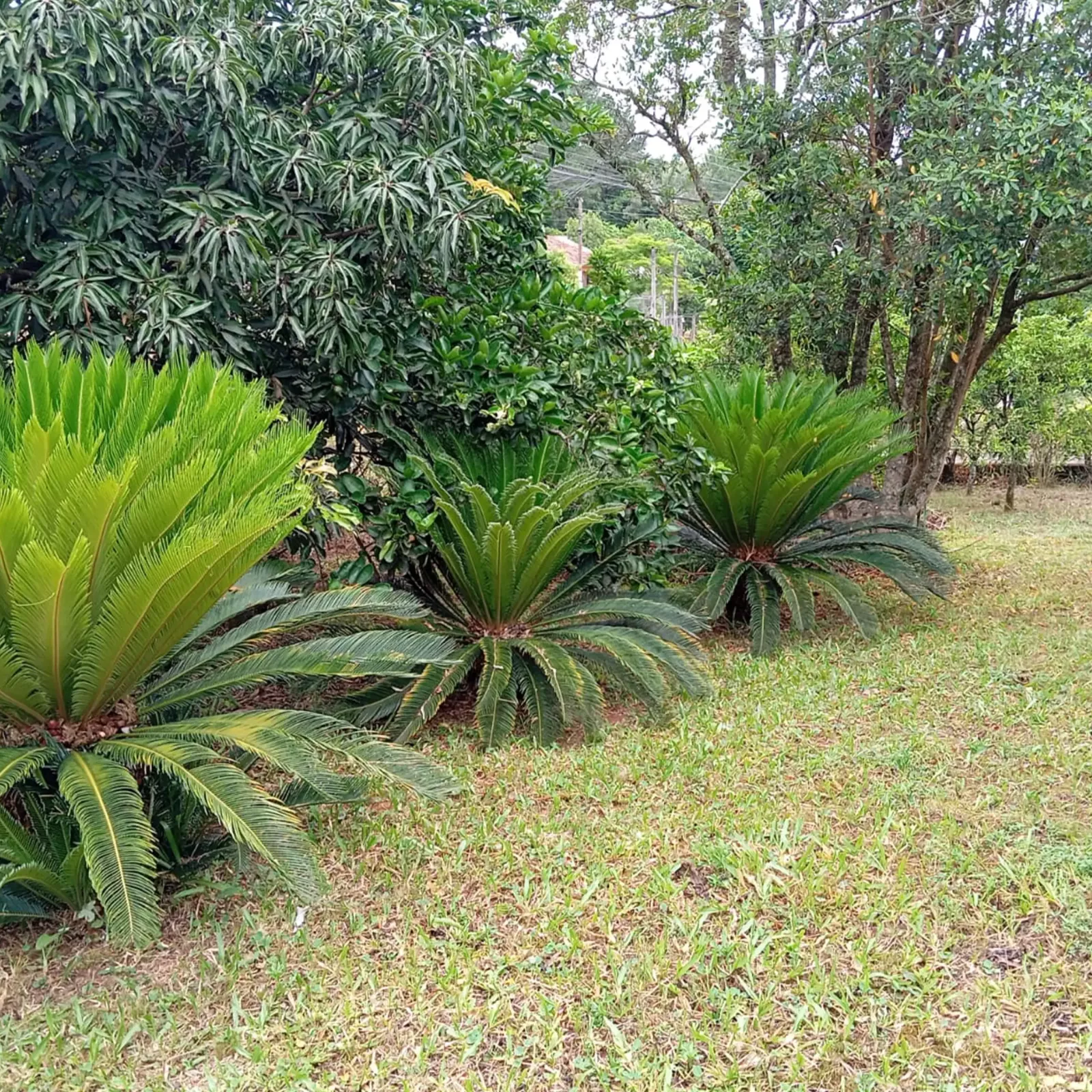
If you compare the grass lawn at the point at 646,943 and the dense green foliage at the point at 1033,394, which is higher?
the dense green foliage at the point at 1033,394

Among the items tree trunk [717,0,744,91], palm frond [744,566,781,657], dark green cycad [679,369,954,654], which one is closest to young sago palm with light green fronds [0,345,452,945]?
palm frond [744,566,781,657]

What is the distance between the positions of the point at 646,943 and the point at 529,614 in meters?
2.04

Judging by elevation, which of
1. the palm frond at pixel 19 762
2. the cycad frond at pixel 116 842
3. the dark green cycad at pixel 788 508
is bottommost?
the cycad frond at pixel 116 842

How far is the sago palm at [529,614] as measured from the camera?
136 inches

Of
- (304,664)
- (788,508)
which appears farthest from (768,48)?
(304,664)

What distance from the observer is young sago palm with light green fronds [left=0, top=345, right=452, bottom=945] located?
199cm

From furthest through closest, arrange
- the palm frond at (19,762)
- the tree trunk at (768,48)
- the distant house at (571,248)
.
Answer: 1. the distant house at (571,248)
2. the tree trunk at (768,48)
3. the palm frond at (19,762)

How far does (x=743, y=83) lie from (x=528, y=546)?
509 cm

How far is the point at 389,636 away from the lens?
290cm

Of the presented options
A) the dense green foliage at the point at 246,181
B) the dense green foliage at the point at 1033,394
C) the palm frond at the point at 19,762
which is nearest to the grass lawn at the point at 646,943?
the palm frond at the point at 19,762

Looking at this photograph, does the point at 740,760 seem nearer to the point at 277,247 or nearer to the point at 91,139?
the point at 277,247

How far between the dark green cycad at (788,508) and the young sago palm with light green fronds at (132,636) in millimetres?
2738

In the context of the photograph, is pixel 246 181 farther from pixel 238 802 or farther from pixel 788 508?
pixel 788 508

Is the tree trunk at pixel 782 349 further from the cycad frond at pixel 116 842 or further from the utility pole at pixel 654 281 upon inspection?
the utility pole at pixel 654 281
